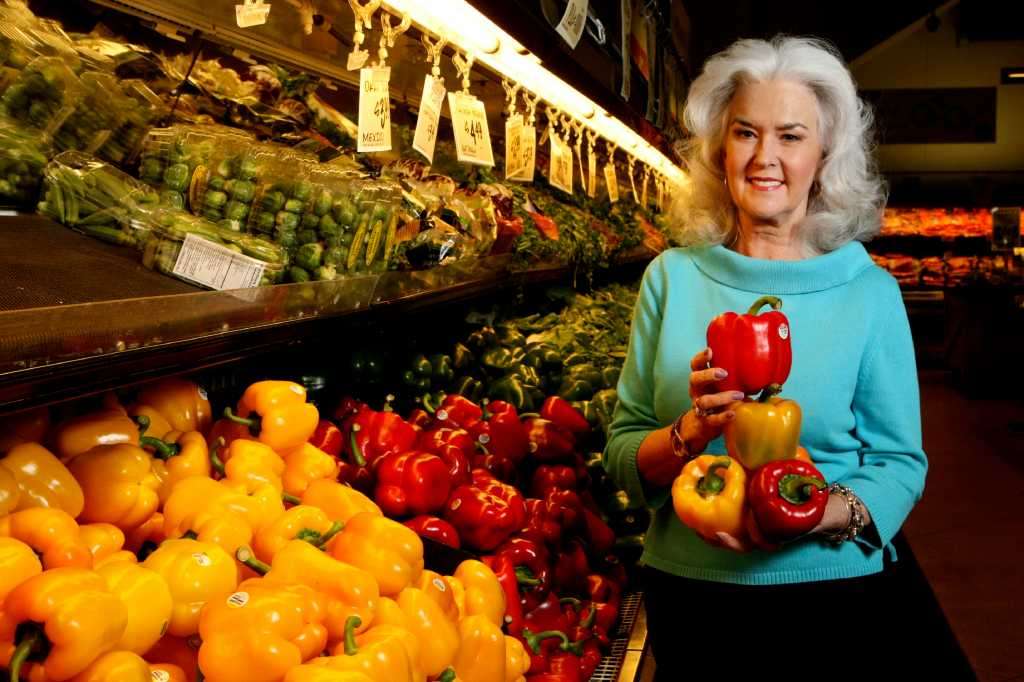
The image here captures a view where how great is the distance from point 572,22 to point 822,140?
0.79 meters

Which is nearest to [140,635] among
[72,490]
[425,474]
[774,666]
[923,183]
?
[72,490]

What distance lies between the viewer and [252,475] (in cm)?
187

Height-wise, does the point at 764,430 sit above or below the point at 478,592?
above

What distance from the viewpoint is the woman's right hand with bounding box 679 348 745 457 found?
186 cm

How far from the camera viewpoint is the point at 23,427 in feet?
5.05

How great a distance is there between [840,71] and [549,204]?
259 centimetres

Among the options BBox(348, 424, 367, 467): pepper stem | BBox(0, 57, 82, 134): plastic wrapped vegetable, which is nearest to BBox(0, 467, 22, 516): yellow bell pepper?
BBox(0, 57, 82, 134): plastic wrapped vegetable

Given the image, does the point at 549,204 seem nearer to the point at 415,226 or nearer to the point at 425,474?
the point at 415,226

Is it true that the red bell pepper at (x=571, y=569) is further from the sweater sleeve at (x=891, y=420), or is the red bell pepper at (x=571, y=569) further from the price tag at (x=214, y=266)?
the price tag at (x=214, y=266)

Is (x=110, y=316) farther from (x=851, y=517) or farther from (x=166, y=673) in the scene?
(x=851, y=517)

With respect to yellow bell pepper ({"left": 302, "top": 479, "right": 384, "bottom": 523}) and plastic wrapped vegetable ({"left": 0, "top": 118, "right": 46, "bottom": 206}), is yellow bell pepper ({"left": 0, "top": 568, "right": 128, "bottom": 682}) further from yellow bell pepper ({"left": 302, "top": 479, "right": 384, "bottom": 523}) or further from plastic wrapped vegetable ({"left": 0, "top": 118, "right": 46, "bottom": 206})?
plastic wrapped vegetable ({"left": 0, "top": 118, "right": 46, "bottom": 206})

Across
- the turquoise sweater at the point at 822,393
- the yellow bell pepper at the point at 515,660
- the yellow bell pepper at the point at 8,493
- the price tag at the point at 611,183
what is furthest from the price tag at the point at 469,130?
the price tag at the point at 611,183

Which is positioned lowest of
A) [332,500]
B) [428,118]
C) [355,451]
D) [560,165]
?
[332,500]

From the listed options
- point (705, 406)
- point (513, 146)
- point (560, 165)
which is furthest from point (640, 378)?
point (560, 165)
